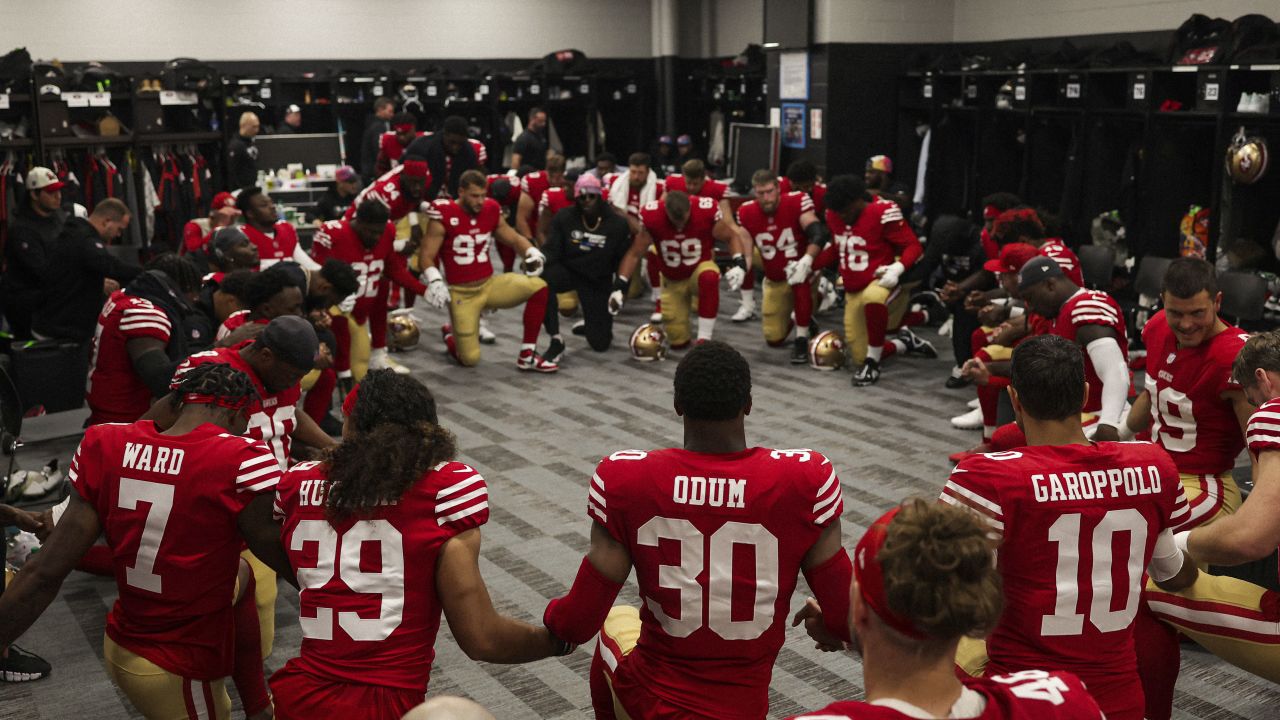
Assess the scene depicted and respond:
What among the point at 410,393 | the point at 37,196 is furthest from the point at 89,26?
the point at 410,393

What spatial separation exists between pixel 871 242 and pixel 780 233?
951mm

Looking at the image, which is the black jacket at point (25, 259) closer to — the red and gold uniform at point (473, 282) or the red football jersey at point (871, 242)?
the red and gold uniform at point (473, 282)

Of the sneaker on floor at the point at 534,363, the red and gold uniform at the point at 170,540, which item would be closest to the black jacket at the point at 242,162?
the sneaker on floor at the point at 534,363

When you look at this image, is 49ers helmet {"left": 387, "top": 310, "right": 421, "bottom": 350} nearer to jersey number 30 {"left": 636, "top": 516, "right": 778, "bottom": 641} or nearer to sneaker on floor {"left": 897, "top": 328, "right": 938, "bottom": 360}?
sneaker on floor {"left": 897, "top": 328, "right": 938, "bottom": 360}

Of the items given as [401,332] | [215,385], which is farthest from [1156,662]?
[401,332]

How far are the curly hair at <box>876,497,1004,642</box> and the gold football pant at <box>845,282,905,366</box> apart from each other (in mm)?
6599

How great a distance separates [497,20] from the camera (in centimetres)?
1734

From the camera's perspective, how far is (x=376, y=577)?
2475 millimetres

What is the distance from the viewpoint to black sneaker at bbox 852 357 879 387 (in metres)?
8.04

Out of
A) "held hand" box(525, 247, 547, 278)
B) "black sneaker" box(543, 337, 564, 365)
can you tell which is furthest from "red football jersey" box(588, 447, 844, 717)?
"held hand" box(525, 247, 547, 278)

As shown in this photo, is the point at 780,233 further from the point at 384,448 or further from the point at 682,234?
the point at 384,448

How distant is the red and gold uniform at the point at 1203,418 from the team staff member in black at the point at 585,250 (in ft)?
16.9

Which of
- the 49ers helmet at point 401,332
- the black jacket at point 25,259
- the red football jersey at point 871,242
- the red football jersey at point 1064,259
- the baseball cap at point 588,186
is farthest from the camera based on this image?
the 49ers helmet at point 401,332

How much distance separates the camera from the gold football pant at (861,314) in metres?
8.05
